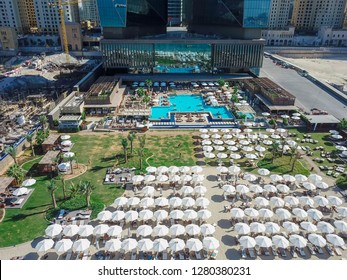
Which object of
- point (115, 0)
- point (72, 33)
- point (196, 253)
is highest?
point (115, 0)

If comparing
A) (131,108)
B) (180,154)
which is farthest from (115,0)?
(180,154)

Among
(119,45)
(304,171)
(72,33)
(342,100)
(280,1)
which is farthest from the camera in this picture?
(280,1)

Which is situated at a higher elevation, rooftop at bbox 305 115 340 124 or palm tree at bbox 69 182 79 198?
rooftop at bbox 305 115 340 124

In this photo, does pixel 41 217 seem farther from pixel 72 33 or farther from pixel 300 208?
pixel 72 33

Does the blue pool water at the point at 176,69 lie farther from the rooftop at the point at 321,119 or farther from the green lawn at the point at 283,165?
the green lawn at the point at 283,165

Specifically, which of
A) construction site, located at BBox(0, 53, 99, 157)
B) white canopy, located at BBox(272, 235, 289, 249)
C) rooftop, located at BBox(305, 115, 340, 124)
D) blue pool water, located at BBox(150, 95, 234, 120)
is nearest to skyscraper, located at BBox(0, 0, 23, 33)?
construction site, located at BBox(0, 53, 99, 157)

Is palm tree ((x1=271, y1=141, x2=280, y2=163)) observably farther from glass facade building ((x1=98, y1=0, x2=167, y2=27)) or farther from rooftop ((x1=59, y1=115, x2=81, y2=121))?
glass facade building ((x1=98, y1=0, x2=167, y2=27))
